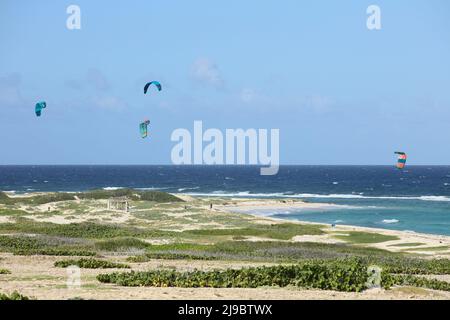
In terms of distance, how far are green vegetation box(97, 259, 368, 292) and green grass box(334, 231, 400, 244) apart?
89.4ft

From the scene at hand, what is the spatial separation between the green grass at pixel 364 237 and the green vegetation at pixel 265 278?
27259 millimetres

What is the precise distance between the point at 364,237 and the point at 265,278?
102ft

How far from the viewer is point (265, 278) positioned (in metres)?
20.2

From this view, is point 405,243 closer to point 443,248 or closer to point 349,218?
point 443,248

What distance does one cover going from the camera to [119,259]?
95.5 feet

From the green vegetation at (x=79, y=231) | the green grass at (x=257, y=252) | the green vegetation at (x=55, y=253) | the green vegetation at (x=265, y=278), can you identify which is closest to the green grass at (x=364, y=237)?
the green grass at (x=257, y=252)

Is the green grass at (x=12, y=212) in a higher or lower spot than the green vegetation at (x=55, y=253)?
lower

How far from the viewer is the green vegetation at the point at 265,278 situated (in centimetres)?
1944

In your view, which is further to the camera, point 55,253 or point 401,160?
point 401,160

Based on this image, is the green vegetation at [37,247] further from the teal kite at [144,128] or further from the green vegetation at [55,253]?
the teal kite at [144,128]

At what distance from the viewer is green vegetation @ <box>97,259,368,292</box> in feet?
63.8

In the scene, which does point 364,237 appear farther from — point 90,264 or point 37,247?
point 90,264

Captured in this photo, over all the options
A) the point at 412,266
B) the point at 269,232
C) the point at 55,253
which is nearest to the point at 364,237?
the point at 269,232
